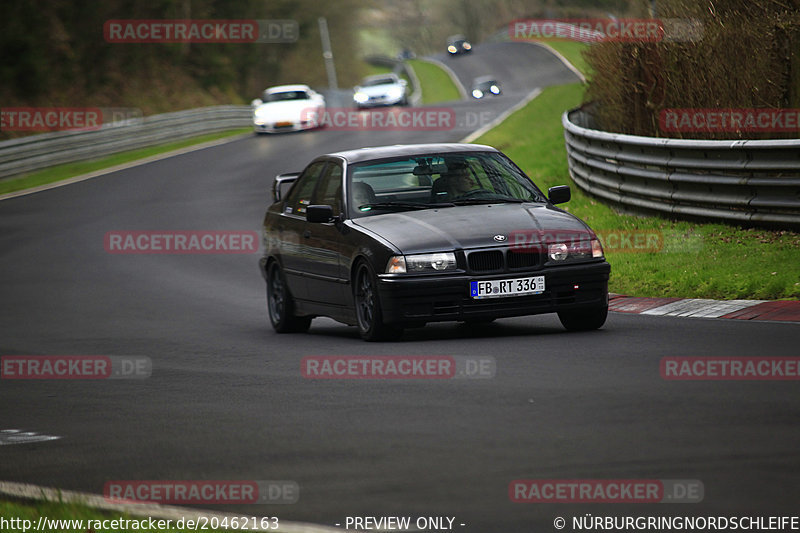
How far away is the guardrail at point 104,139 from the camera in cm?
3500

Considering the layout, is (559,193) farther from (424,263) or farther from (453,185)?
(424,263)

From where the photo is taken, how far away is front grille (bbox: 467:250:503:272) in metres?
10.1

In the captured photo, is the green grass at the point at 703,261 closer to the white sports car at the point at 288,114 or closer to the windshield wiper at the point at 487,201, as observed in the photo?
the windshield wiper at the point at 487,201

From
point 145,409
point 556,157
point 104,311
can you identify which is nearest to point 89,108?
point 556,157

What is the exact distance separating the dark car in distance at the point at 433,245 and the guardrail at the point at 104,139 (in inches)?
938

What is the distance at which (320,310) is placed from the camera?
11828 millimetres

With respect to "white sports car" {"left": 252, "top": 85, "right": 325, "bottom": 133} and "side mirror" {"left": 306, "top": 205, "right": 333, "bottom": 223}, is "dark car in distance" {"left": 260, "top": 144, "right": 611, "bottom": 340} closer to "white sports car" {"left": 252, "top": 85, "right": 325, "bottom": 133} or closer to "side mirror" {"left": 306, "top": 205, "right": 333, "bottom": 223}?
"side mirror" {"left": 306, "top": 205, "right": 333, "bottom": 223}

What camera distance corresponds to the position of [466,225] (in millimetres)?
10352

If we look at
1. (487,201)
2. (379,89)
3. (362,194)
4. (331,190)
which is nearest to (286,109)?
(379,89)

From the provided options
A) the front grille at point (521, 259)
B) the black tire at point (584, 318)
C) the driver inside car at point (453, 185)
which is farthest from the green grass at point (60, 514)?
the driver inside car at point (453, 185)

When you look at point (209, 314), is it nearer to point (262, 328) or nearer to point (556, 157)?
point (262, 328)

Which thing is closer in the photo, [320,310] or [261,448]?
[261,448]

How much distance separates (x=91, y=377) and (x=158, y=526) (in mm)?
5434

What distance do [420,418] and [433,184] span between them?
433cm
